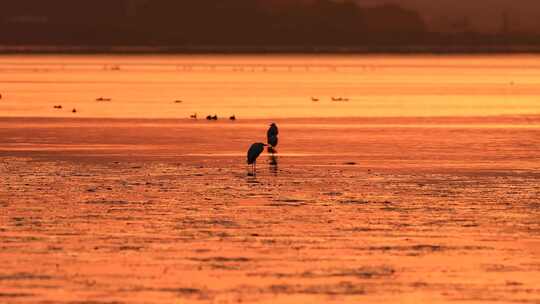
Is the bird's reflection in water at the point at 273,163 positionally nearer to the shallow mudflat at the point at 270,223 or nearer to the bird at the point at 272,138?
the shallow mudflat at the point at 270,223

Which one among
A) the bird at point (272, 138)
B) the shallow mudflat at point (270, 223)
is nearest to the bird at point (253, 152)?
the shallow mudflat at point (270, 223)

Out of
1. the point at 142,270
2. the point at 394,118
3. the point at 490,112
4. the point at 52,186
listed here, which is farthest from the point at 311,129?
the point at 142,270

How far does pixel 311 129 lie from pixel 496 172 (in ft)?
54.1

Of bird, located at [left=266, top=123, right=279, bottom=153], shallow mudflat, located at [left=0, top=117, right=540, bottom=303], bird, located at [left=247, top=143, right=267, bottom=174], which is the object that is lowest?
shallow mudflat, located at [left=0, top=117, right=540, bottom=303]

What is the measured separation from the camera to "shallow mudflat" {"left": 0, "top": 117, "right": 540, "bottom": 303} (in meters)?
16.4

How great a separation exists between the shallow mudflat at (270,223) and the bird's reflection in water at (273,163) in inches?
0.9

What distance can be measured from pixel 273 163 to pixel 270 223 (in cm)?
1115

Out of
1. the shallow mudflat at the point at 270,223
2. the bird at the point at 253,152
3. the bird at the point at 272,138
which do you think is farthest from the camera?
the bird at the point at 272,138

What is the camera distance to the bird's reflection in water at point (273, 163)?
30.7m

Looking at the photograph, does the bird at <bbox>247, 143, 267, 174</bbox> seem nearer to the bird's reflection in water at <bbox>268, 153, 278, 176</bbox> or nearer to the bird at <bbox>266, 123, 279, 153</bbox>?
the bird's reflection in water at <bbox>268, 153, 278, 176</bbox>

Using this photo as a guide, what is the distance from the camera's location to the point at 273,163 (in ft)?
108

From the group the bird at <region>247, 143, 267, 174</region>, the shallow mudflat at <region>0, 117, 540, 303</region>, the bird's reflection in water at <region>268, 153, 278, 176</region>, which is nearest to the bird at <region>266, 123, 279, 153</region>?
the bird's reflection in water at <region>268, 153, 278, 176</region>

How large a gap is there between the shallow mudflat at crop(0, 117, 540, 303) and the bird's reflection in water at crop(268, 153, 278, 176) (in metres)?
0.02

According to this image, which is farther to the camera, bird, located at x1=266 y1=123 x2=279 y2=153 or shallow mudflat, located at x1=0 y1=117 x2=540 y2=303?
bird, located at x1=266 y1=123 x2=279 y2=153
